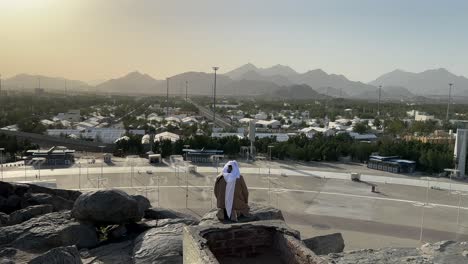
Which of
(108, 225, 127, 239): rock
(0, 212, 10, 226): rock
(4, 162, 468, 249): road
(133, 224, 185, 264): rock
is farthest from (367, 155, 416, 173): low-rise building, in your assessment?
(0, 212, 10, 226): rock

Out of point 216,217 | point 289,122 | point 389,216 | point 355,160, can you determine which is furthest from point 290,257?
point 289,122

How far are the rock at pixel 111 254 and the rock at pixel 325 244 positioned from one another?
5.49 metres

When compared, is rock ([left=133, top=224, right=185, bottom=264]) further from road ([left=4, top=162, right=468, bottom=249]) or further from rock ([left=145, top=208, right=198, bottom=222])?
road ([left=4, top=162, right=468, bottom=249])

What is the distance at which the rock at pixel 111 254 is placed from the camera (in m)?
10.9

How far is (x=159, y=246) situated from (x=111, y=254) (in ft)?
4.66

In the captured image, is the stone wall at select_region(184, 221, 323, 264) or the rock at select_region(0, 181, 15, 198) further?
the rock at select_region(0, 181, 15, 198)

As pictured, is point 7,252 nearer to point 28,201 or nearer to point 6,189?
point 28,201

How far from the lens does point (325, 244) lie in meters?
13.9

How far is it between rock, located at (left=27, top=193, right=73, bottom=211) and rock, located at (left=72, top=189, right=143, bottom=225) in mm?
3731

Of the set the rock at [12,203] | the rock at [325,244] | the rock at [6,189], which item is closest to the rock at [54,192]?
the rock at [6,189]

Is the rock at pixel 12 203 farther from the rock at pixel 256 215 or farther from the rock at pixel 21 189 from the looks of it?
the rock at pixel 256 215

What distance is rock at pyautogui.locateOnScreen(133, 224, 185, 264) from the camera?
34.1 ft

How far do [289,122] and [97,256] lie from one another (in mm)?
62879

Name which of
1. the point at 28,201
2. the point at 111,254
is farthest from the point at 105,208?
the point at 28,201
